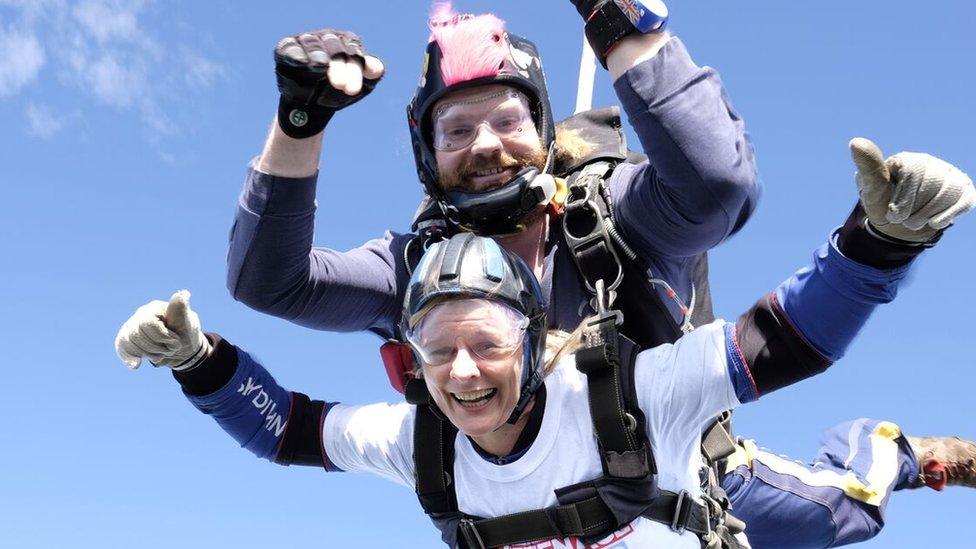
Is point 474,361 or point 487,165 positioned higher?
point 487,165

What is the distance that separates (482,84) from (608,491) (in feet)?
5.25

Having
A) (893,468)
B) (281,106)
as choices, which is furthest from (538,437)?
(893,468)

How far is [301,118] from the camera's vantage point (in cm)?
390

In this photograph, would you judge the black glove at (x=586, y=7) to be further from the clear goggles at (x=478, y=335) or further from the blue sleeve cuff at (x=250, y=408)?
the blue sleeve cuff at (x=250, y=408)

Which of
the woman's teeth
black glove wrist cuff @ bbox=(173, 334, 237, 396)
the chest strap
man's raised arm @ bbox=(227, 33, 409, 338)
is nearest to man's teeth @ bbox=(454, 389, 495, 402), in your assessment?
the woman's teeth

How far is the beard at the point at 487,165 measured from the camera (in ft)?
13.7

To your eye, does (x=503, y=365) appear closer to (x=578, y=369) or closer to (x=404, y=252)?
(x=578, y=369)

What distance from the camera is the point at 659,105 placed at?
3.64 metres

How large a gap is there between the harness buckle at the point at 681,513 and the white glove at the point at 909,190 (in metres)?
1.20

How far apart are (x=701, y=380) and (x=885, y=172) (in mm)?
900

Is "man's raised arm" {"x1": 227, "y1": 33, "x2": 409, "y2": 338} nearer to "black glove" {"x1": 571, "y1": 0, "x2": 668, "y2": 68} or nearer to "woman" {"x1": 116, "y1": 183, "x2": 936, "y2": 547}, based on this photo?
"woman" {"x1": 116, "y1": 183, "x2": 936, "y2": 547}

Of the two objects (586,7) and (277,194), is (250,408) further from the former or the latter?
(586,7)

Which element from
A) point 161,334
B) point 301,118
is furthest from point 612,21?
point 161,334

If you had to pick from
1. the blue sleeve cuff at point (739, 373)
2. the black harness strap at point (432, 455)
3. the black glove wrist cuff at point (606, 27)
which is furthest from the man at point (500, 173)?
the black harness strap at point (432, 455)
